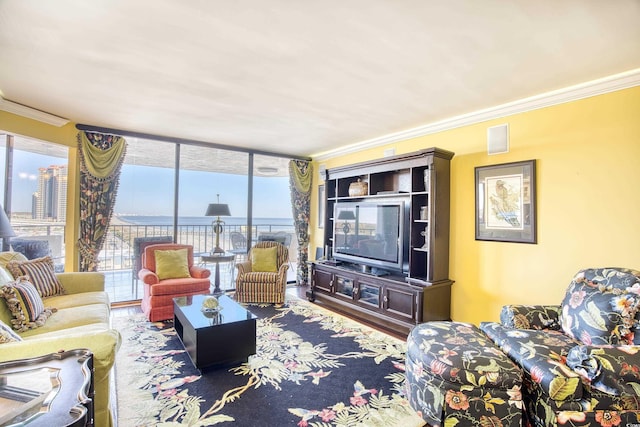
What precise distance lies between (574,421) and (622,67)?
8.52 ft

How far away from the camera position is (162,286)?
3.88m

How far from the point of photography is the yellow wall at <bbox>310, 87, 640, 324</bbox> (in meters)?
2.63

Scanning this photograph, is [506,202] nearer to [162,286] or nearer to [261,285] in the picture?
[261,285]

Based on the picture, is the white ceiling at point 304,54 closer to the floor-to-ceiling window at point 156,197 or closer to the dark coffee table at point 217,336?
the floor-to-ceiling window at point 156,197

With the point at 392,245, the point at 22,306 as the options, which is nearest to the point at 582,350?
the point at 392,245

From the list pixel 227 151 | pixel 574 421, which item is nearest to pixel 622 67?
pixel 574 421

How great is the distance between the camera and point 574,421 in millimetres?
1706

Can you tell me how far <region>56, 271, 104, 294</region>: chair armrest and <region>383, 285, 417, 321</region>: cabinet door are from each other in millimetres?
3289

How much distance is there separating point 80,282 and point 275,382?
248cm

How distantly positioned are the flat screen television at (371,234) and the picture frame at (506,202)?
891mm

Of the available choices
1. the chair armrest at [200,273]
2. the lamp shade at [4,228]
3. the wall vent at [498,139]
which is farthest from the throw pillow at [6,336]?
the wall vent at [498,139]

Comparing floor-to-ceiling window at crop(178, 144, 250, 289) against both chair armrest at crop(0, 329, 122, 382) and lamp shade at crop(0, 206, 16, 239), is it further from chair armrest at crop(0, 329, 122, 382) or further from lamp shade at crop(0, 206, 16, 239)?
chair armrest at crop(0, 329, 122, 382)

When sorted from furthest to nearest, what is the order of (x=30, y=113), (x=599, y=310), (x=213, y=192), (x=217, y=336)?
(x=213, y=192)
(x=30, y=113)
(x=217, y=336)
(x=599, y=310)

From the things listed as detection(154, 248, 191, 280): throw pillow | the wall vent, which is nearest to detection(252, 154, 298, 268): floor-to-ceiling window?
detection(154, 248, 191, 280): throw pillow
